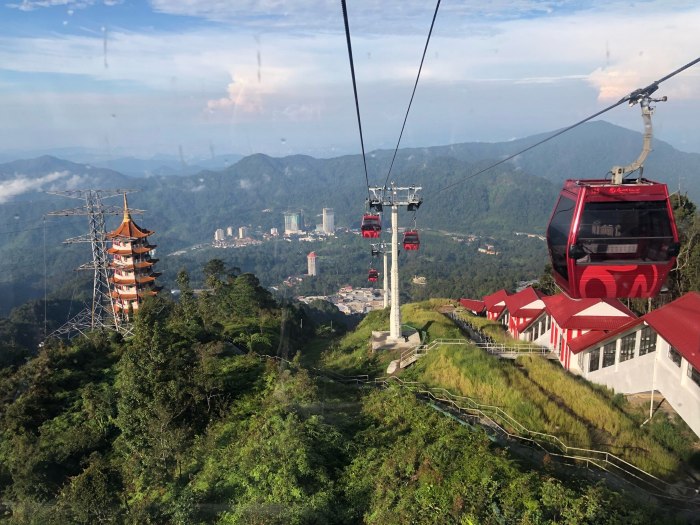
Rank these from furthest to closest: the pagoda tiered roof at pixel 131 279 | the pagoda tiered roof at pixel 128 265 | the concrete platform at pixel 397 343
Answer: the pagoda tiered roof at pixel 131 279 → the pagoda tiered roof at pixel 128 265 → the concrete platform at pixel 397 343

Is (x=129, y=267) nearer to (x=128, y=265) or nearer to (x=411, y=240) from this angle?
(x=128, y=265)

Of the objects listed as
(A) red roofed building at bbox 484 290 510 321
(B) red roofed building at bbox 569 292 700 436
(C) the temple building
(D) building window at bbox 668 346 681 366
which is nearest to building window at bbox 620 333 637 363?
(B) red roofed building at bbox 569 292 700 436

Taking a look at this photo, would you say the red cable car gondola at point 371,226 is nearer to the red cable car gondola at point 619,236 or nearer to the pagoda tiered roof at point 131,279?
the red cable car gondola at point 619,236

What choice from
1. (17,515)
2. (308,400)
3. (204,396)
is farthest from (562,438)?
(17,515)

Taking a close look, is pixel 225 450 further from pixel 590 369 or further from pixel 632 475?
pixel 590 369

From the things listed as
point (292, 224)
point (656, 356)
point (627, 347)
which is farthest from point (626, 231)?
point (292, 224)

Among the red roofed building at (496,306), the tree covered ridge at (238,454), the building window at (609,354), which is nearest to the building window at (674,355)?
the building window at (609,354)
